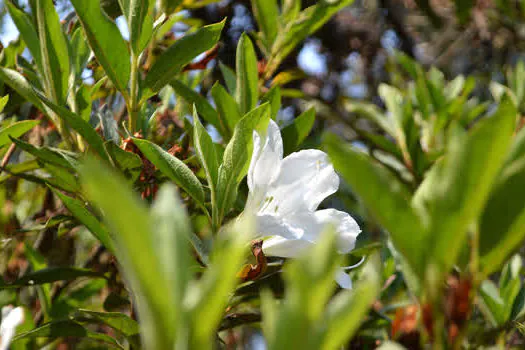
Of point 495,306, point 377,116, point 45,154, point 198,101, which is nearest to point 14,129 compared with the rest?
point 45,154

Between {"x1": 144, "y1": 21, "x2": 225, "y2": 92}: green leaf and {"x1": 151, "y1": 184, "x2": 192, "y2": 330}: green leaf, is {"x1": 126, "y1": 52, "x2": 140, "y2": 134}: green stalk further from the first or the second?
{"x1": 151, "y1": 184, "x2": 192, "y2": 330}: green leaf

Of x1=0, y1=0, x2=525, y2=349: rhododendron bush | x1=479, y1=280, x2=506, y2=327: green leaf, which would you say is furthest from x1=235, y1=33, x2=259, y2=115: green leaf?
Answer: x1=479, y1=280, x2=506, y2=327: green leaf

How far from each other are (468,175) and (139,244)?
0.20 m

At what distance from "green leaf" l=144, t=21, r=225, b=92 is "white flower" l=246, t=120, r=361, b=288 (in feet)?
0.55

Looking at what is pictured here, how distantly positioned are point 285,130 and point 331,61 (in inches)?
78.0

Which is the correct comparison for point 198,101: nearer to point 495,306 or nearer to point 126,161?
point 126,161

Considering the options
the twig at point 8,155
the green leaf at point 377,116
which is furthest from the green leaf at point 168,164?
the green leaf at point 377,116

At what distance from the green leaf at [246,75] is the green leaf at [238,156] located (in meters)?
0.21

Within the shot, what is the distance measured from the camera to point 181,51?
824mm

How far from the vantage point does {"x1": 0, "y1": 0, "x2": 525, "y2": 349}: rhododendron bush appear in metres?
0.34

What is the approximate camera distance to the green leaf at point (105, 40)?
29.6 inches

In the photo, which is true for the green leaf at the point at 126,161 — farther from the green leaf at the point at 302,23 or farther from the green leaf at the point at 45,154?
the green leaf at the point at 302,23

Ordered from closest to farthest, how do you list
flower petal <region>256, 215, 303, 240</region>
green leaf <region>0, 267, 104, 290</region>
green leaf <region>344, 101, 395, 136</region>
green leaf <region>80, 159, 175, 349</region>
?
green leaf <region>80, 159, 175, 349</region>, flower petal <region>256, 215, 303, 240</region>, green leaf <region>0, 267, 104, 290</region>, green leaf <region>344, 101, 395, 136</region>

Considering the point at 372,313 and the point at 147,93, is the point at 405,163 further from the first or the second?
the point at 147,93
